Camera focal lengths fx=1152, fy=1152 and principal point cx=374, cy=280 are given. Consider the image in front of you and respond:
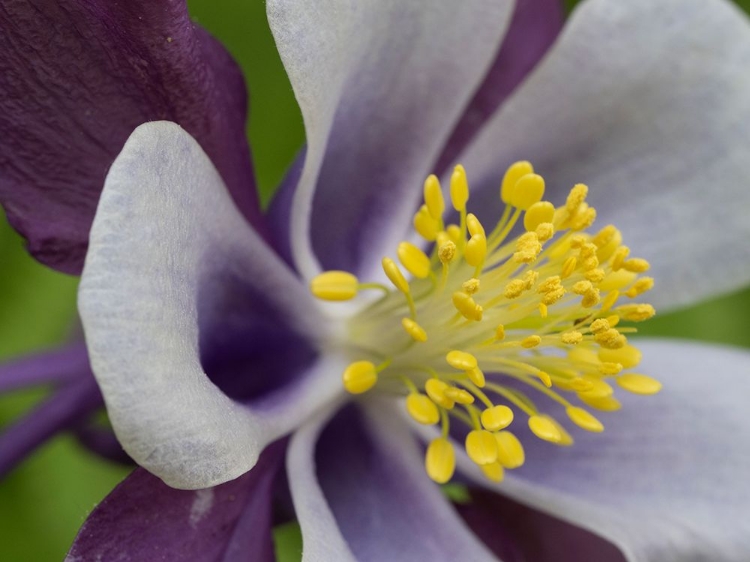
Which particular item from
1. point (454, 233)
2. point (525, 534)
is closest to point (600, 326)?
point (454, 233)


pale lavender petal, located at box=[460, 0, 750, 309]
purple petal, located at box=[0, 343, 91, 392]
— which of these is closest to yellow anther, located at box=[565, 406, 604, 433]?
pale lavender petal, located at box=[460, 0, 750, 309]

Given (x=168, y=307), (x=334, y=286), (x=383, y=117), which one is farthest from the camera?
(x=383, y=117)

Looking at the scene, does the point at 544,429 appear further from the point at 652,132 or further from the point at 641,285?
the point at 652,132

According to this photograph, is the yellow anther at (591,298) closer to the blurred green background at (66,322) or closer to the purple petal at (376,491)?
the purple petal at (376,491)

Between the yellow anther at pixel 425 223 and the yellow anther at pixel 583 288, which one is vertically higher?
the yellow anther at pixel 583 288

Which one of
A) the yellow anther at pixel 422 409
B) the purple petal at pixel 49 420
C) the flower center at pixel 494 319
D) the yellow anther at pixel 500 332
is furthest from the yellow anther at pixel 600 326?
the purple petal at pixel 49 420
